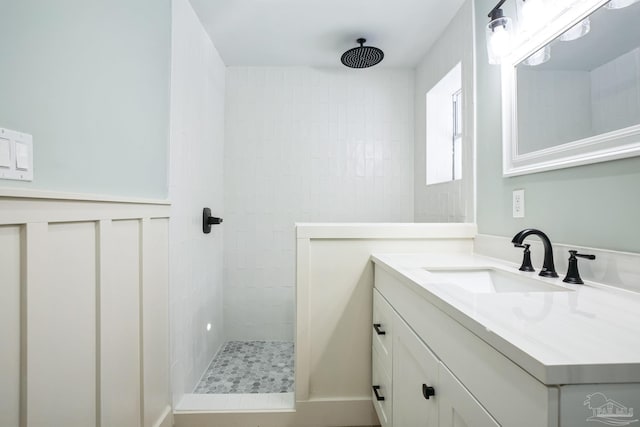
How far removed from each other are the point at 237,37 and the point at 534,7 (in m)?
1.75

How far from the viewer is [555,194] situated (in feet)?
3.56

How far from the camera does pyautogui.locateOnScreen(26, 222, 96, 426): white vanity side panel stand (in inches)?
28.7

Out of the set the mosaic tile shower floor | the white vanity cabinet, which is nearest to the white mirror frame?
the white vanity cabinet

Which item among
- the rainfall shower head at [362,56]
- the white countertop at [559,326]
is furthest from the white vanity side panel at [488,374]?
the rainfall shower head at [362,56]

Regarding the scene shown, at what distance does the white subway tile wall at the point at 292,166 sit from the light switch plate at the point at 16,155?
5.87 ft

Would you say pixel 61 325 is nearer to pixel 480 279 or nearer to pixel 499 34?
pixel 480 279

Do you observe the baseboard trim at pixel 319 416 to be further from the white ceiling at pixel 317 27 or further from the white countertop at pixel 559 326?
the white ceiling at pixel 317 27

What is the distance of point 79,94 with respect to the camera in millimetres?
902

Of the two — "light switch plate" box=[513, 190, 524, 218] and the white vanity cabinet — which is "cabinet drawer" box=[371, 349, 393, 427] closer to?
the white vanity cabinet

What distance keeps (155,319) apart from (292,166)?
5.09 feet

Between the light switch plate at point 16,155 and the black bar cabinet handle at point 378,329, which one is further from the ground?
the light switch plate at point 16,155

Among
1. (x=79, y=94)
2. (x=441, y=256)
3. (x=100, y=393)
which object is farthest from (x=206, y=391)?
(x=79, y=94)

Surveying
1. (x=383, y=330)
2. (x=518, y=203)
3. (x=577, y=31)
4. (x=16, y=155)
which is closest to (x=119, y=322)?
(x=16, y=155)

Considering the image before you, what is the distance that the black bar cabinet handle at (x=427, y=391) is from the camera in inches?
31.1
